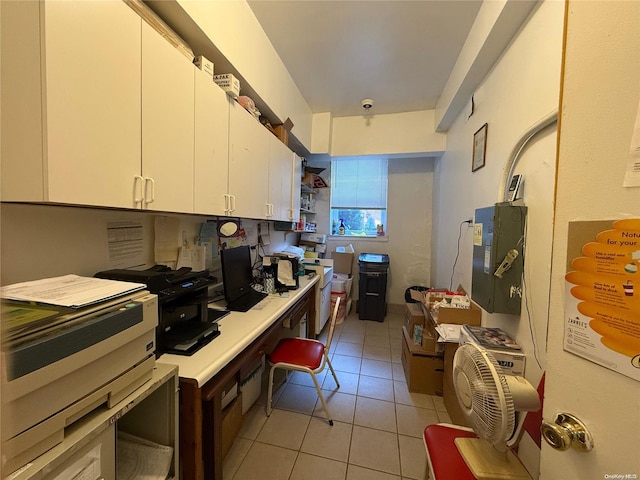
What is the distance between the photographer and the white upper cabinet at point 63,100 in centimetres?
71

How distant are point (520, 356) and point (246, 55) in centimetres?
255

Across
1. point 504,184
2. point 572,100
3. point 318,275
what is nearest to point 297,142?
point 318,275

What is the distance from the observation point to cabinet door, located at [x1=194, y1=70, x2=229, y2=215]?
1.34 meters

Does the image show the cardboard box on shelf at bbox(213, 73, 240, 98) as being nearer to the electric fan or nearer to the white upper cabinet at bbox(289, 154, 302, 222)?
the white upper cabinet at bbox(289, 154, 302, 222)

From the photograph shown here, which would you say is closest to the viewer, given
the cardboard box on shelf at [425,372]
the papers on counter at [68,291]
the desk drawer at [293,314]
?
the papers on counter at [68,291]

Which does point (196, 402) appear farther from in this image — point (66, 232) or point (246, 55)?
point (246, 55)

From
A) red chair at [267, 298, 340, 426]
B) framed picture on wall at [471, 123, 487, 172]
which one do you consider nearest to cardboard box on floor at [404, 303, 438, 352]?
red chair at [267, 298, 340, 426]

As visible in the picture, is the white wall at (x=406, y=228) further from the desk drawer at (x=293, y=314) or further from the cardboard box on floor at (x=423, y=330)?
the desk drawer at (x=293, y=314)

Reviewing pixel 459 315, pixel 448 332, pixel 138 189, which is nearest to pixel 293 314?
pixel 448 332

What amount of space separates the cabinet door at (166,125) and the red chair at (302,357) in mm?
1186

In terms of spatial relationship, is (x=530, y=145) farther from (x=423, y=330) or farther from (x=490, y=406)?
(x=423, y=330)

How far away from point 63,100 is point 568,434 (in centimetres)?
158

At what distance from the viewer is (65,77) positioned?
2.46 feet

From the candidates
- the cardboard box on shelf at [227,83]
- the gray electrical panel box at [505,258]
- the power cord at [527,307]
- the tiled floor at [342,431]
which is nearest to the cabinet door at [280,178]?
the cardboard box on shelf at [227,83]
